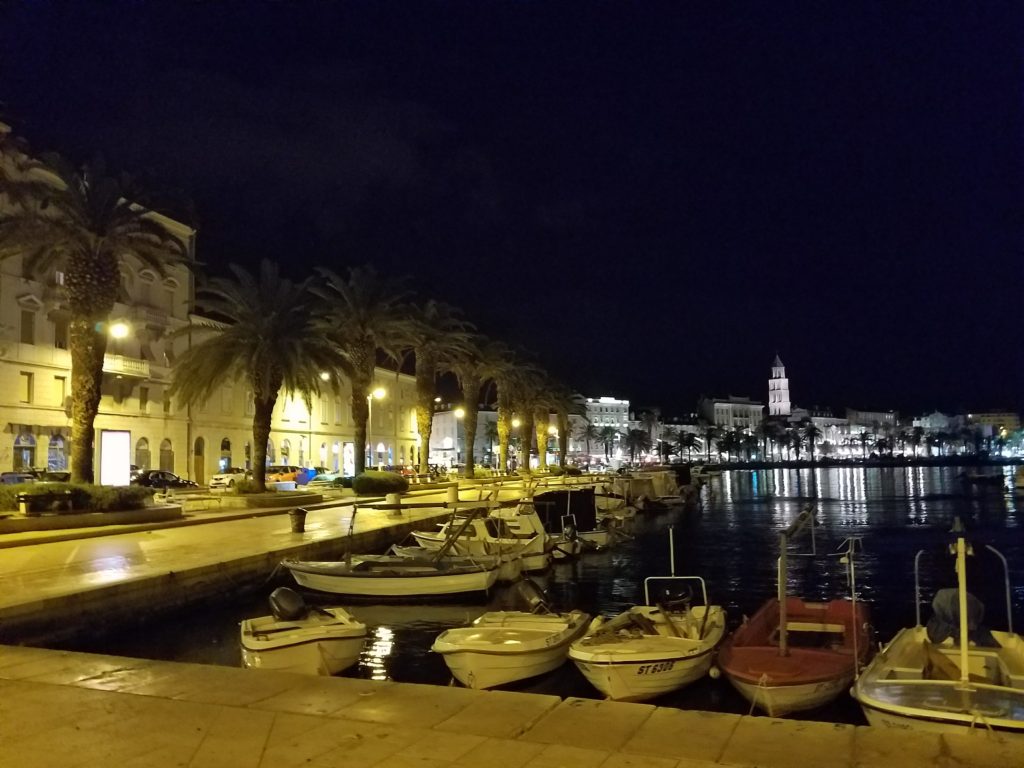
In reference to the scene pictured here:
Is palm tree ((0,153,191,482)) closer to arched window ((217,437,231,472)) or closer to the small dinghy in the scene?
the small dinghy

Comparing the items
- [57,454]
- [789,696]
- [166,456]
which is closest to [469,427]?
[166,456]

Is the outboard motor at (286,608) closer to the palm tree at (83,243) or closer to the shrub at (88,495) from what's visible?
the shrub at (88,495)

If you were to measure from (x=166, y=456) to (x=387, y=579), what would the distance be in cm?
4246

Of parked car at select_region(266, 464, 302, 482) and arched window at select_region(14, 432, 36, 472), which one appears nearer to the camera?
arched window at select_region(14, 432, 36, 472)

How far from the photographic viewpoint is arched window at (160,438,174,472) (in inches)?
2338

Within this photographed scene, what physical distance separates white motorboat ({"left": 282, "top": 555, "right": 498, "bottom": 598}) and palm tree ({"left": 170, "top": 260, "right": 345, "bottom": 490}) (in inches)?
681

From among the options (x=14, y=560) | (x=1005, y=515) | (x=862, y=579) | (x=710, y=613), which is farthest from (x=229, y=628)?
(x=1005, y=515)

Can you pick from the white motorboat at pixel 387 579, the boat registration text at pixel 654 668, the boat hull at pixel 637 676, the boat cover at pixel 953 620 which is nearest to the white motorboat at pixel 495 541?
the white motorboat at pixel 387 579

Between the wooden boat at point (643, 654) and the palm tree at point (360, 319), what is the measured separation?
32770 millimetres

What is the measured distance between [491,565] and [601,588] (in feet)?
14.8

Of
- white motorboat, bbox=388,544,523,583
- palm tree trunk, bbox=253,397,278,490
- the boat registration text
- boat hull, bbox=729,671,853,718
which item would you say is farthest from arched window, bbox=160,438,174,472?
boat hull, bbox=729,671,853,718

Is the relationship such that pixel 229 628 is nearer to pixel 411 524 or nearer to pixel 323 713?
pixel 323 713

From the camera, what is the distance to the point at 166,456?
59.8 m

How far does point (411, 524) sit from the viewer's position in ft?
109
